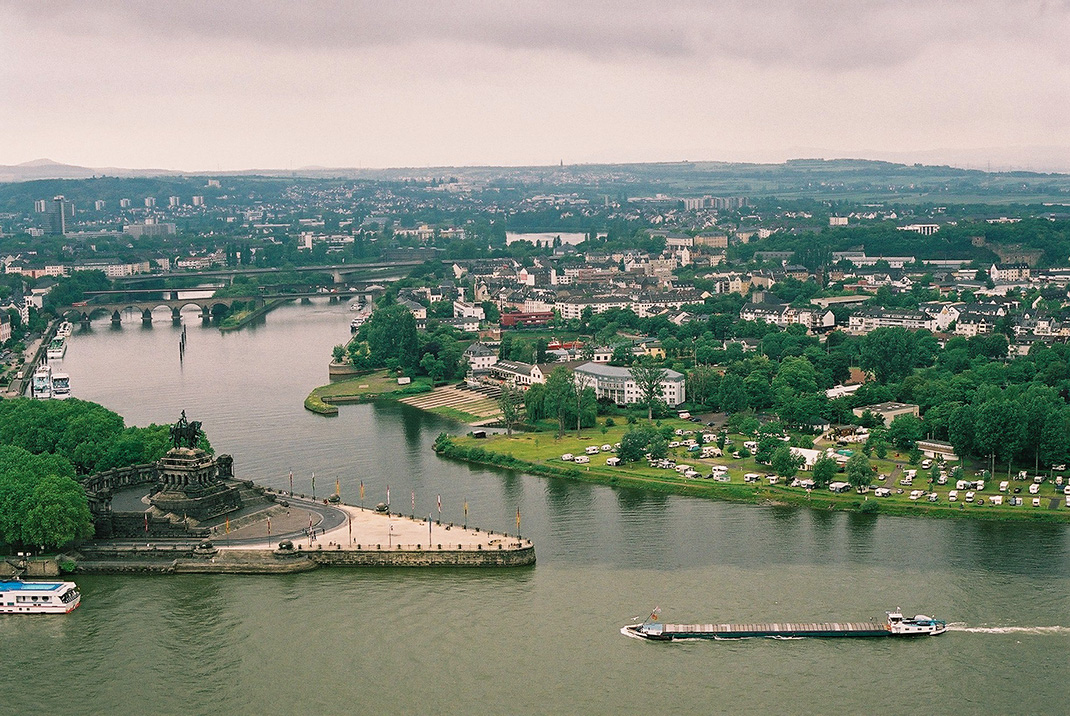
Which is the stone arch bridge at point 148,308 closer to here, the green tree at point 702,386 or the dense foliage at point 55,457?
the green tree at point 702,386

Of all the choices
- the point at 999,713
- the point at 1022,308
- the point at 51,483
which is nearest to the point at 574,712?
the point at 999,713

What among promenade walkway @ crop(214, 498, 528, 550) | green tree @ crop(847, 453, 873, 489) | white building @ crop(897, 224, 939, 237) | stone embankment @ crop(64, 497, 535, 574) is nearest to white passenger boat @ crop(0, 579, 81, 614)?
stone embankment @ crop(64, 497, 535, 574)

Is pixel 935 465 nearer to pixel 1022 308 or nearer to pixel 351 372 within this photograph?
pixel 351 372

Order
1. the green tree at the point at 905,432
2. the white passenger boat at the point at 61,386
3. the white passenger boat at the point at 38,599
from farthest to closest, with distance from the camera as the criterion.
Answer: the white passenger boat at the point at 61,386, the green tree at the point at 905,432, the white passenger boat at the point at 38,599

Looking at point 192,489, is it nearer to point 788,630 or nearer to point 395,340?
point 788,630

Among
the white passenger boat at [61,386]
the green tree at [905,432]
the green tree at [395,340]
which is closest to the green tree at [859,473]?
the green tree at [905,432]

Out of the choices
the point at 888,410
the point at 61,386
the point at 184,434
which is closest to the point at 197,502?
the point at 184,434

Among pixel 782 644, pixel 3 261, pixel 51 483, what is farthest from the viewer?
pixel 3 261
